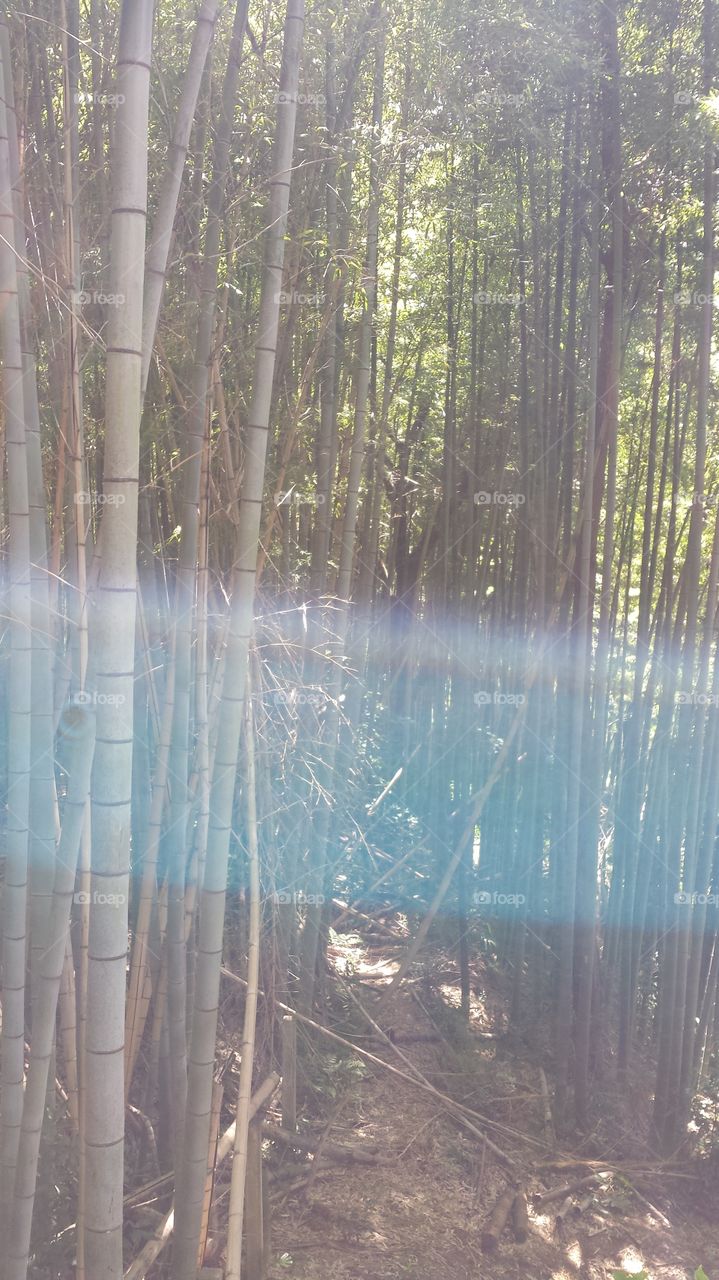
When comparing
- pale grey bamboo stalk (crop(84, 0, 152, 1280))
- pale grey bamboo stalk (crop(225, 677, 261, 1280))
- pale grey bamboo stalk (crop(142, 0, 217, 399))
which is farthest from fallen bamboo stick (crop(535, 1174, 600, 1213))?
pale grey bamboo stalk (crop(142, 0, 217, 399))

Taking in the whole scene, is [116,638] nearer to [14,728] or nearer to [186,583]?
[14,728]

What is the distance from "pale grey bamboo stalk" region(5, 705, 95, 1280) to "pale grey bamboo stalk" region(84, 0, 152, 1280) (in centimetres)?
38

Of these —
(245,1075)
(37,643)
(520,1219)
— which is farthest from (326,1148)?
(37,643)

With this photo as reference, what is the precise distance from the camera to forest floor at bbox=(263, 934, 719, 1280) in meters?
3.59

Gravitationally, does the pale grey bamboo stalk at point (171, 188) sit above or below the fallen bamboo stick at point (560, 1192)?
above

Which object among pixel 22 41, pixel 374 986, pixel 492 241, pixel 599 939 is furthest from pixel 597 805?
pixel 22 41

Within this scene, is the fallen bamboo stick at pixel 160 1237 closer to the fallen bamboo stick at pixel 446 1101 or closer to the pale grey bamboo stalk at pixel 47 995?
the pale grey bamboo stalk at pixel 47 995

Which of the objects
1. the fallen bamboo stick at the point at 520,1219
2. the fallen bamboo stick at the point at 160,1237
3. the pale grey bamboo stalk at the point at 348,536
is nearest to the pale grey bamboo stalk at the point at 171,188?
the pale grey bamboo stalk at the point at 348,536

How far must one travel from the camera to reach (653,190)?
184 inches

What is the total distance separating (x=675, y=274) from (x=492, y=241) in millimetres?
988

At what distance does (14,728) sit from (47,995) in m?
0.60

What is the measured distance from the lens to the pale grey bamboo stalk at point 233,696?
2.27 metres

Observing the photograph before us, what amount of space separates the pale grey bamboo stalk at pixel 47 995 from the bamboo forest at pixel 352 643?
0.01 meters

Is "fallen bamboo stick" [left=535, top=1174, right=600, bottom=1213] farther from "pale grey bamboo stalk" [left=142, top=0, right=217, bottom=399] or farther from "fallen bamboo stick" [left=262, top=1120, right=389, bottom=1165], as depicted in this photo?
"pale grey bamboo stalk" [left=142, top=0, right=217, bottom=399]
